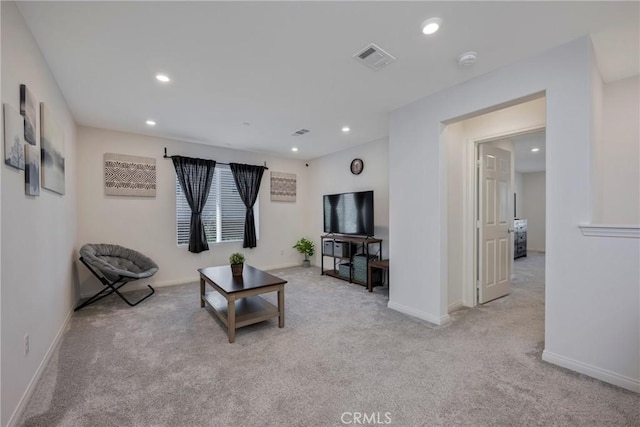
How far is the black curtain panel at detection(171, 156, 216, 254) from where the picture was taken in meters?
4.52

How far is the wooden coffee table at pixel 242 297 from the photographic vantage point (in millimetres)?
2496


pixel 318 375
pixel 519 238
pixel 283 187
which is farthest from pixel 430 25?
pixel 519 238

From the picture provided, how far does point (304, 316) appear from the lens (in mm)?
3074

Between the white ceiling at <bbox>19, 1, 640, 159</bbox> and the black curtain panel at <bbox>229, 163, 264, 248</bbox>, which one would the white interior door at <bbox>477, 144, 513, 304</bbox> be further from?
the black curtain panel at <bbox>229, 163, 264, 248</bbox>

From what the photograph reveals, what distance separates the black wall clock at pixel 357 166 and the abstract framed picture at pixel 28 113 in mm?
4033

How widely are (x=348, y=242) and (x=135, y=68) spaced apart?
139 inches

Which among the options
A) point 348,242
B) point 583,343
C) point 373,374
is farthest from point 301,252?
point 583,343

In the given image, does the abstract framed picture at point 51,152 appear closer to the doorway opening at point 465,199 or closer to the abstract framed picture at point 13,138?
the abstract framed picture at point 13,138

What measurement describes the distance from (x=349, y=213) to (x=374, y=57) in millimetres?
2901

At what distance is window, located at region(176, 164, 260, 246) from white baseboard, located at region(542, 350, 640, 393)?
467 centimetres

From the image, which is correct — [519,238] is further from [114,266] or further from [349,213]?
[114,266]

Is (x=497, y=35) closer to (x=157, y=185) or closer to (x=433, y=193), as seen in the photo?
(x=433, y=193)

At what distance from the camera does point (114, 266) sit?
3.69 m

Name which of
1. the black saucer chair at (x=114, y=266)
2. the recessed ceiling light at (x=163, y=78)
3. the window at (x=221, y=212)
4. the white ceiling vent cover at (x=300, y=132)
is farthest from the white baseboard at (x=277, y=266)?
the recessed ceiling light at (x=163, y=78)
